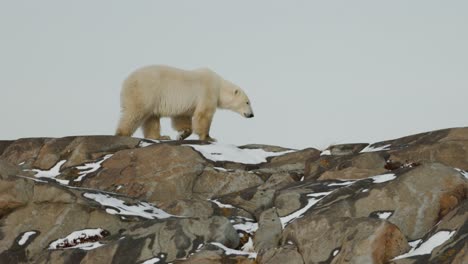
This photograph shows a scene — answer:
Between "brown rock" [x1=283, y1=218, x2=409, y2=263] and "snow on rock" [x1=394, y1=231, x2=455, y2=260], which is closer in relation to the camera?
"snow on rock" [x1=394, y1=231, x2=455, y2=260]

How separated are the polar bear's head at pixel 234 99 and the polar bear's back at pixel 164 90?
1.55m

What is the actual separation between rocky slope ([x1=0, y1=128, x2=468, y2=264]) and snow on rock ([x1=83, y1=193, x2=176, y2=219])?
3 centimetres

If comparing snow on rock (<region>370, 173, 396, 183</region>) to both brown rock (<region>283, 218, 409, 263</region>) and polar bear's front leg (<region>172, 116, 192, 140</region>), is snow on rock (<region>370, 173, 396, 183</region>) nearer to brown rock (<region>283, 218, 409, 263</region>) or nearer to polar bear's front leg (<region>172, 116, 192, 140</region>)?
brown rock (<region>283, 218, 409, 263</region>)

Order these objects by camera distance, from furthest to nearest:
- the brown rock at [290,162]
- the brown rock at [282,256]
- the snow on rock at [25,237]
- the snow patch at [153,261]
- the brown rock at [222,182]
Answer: the brown rock at [290,162]
the brown rock at [222,182]
the snow on rock at [25,237]
the snow patch at [153,261]
the brown rock at [282,256]

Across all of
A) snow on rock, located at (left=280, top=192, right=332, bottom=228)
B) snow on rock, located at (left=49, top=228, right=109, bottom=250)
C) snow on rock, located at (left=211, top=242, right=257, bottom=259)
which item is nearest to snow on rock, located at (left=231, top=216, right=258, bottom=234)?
snow on rock, located at (left=280, top=192, right=332, bottom=228)

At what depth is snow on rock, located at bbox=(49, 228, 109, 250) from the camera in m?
13.0

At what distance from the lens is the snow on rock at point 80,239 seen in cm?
1296

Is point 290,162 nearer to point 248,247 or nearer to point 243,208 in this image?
point 243,208

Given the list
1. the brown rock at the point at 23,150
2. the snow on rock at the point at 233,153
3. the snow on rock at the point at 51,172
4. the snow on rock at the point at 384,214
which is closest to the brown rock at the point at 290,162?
the snow on rock at the point at 233,153

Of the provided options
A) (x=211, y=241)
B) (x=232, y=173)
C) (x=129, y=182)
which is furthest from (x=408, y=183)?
(x=129, y=182)

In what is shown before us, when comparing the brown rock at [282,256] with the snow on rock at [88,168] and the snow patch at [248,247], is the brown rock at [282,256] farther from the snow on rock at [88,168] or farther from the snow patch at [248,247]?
the snow on rock at [88,168]

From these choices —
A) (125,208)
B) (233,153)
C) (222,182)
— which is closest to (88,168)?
(222,182)

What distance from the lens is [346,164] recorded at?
15.4 m

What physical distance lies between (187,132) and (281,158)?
6.05 meters
